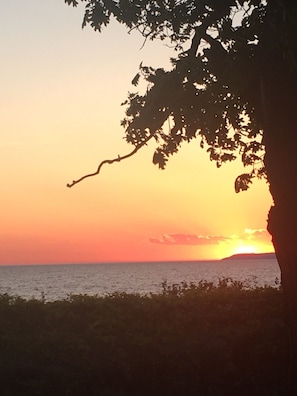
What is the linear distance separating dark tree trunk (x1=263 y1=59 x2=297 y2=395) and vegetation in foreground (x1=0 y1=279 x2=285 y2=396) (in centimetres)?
140

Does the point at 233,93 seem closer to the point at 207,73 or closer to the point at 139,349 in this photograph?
the point at 207,73

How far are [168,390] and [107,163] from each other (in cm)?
572

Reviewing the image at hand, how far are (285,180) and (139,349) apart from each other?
16.4ft

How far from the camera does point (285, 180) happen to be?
13500 mm

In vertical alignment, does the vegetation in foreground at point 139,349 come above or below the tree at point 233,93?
below

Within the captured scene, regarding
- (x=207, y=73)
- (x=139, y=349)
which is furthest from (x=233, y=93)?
(x=139, y=349)

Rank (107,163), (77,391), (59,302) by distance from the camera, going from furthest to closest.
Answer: (59,302) → (107,163) → (77,391)

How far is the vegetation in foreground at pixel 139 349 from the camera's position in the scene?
43.3 feet

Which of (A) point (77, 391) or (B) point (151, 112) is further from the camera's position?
(B) point (151, 112)

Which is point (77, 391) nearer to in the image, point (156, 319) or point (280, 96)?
point (156, 319)

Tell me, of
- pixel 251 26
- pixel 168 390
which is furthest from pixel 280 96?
pixel 168 390

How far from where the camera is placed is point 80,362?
13422 millimetres

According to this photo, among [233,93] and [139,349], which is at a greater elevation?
[233,93]

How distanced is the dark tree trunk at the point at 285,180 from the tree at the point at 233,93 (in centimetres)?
2
